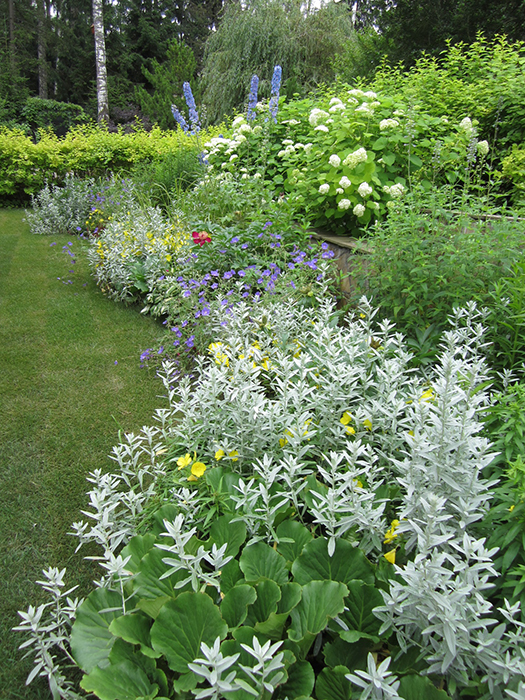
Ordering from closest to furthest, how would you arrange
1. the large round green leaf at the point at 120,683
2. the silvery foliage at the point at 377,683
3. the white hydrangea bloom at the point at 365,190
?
the silvery foliage at the point at 377,683 → the large round green leaf at the point at 120,683 → the white hydrangea bloom at the point at 365,190

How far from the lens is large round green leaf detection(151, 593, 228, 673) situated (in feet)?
3.84

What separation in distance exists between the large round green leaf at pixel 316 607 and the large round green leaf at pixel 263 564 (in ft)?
0.38

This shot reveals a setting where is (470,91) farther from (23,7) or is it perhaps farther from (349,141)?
(23,7)

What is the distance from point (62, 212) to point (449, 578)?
825cm

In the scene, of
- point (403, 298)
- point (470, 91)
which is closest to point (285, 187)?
point (470, 91)

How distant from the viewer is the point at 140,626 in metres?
1.26

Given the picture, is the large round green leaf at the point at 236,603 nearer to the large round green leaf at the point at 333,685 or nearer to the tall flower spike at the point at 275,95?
the large round green leaf at the point at 333,685

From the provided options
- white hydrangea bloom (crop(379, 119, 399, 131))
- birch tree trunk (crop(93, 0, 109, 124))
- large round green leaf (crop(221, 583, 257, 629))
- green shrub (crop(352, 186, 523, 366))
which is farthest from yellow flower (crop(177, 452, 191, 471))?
birch tree trunk (crop(93, 0, 109, 124))

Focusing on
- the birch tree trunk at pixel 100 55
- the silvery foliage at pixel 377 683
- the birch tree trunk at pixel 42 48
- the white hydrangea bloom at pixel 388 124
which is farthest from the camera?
the birch tree trunk at pixel 42 48

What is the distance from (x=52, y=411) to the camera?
2852 mm

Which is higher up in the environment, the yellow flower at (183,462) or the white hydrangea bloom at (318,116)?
the white hydrangea bloom at (318,116)

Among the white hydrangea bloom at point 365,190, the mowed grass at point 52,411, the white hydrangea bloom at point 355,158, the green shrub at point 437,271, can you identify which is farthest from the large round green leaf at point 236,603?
the white hydrangea bloom at point 355,158

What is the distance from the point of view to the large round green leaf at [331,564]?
4.34 feet

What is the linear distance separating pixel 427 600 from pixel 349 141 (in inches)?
147
